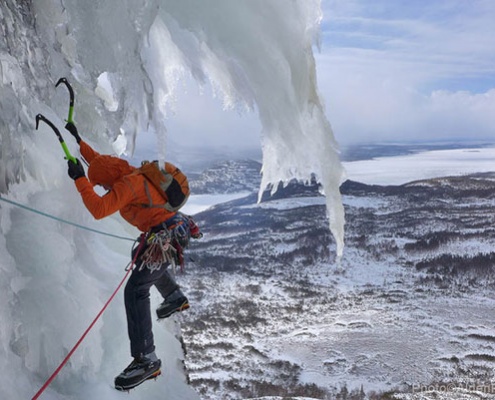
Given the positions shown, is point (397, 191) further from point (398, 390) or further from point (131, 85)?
point (131, 85)

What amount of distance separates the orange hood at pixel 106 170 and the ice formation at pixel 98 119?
657 mm

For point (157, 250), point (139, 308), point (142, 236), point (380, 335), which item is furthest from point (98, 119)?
point (380, 335)

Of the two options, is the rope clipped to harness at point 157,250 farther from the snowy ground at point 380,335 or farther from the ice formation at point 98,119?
the snowy ground at point 380,335

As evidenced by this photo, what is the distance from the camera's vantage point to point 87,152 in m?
3.51

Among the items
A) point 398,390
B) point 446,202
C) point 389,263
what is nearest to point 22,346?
point 398,390

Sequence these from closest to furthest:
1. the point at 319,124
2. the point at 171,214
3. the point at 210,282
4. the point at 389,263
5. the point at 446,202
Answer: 1. the point at 171,214
2. the point at 319,124
3. the point at 210,282
4. the point at 389,263
5. the point at 446,202

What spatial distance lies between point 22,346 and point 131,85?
2.33 m

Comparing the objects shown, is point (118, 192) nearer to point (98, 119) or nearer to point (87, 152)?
point (87, 152)

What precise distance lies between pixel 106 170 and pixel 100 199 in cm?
46

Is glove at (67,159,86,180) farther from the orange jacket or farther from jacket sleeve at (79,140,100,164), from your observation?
jacket sleeve at (79,140,100,164)

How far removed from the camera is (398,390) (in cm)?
3378

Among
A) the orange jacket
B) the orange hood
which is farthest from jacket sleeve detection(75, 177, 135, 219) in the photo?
the orange hood

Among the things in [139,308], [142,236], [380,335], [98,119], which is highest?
[98,119]

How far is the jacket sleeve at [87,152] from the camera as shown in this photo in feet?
11.4
